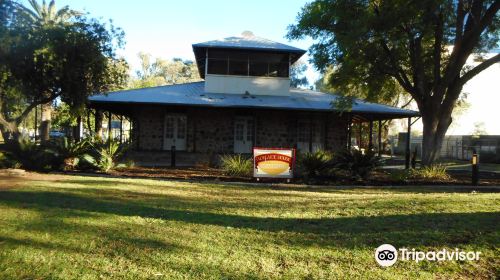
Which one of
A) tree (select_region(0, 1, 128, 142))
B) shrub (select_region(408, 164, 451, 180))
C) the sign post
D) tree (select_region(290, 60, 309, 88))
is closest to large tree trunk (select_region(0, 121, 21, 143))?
tree (select_region(0, 1, 128, 142))

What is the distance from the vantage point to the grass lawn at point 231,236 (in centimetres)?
432

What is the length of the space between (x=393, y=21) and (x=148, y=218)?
12876 millimetres

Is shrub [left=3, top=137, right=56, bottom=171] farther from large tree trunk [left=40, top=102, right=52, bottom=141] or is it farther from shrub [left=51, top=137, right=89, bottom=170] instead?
large tree trunk [left=40, top=102, right=52, bottom=141]

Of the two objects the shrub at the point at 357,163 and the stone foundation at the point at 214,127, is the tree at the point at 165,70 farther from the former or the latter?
the shrub at the point at 357,163

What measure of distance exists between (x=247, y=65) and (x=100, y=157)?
11.5m

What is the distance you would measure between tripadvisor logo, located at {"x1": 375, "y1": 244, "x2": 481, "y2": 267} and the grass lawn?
0.09m

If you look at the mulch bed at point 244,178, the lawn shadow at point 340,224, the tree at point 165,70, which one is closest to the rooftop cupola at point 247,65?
the mulch bed at point 244,178

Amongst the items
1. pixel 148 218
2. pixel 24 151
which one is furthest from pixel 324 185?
pixel 24 151

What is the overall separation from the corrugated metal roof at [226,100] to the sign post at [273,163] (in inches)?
262

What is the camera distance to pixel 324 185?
13.8 m

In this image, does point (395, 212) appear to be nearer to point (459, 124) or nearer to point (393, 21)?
point (393, 21)

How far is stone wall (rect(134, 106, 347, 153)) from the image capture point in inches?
904

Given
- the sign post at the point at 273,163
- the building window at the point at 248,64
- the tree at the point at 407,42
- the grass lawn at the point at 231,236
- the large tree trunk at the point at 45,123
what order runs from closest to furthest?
the grass lawn at the point at 231,236
the sign post at the point at 273,163
the tree at the point at 407,42
the building window at the point at 248,64
the large tree trunk at the point at 45,123

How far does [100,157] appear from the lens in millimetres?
15000
